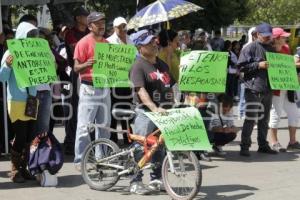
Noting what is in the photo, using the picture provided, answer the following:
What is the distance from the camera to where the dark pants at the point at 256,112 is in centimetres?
862

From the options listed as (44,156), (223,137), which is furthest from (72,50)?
(223,137)

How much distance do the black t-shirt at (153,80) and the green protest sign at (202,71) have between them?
1.05 meters

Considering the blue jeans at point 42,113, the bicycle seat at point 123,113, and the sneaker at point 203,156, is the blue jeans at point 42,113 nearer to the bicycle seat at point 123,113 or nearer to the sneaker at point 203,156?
the bicycle seat at point 123,113

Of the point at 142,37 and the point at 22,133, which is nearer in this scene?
the point at 142,37

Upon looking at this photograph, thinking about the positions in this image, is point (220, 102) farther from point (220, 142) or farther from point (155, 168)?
point (155, 168)

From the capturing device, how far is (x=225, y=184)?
23.2ft

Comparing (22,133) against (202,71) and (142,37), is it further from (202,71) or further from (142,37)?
(202,71)

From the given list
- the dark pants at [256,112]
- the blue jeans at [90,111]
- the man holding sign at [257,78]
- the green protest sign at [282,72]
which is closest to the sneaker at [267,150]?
the dark pants at [256,112]

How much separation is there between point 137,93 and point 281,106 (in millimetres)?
3569

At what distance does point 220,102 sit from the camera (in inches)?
368

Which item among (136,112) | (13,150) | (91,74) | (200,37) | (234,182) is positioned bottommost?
(234,182)

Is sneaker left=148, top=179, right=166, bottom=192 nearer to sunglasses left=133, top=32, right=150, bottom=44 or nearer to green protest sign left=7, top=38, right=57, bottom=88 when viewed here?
sunglasses left=133, top=32, right=150, bottom=44

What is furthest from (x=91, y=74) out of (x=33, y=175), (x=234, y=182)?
(x=234, y=182)

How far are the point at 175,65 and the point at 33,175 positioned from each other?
254 centimetres
